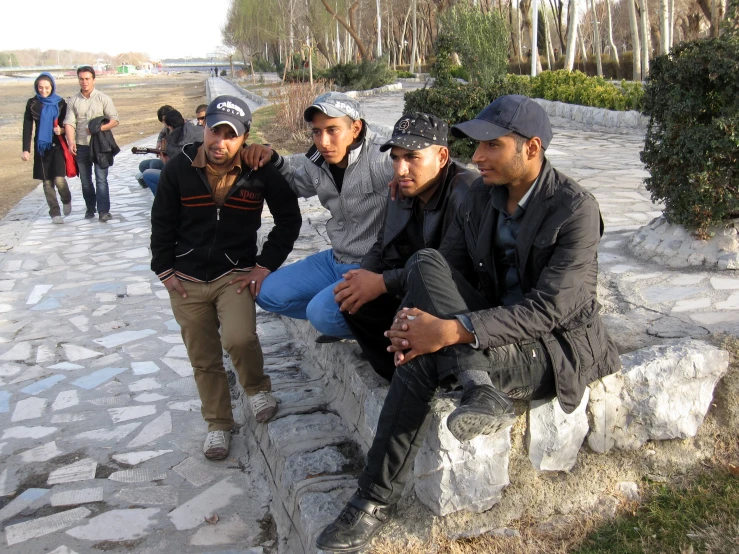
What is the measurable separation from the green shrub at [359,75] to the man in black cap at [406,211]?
993 inches

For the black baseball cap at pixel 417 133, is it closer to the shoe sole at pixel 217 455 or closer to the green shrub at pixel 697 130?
the shoe sole at pixel 217 455

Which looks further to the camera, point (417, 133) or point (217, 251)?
point (217, 251)

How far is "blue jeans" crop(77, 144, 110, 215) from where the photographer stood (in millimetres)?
8492

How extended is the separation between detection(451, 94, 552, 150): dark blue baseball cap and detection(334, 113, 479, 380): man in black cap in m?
0.42

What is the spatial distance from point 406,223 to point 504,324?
100 cm

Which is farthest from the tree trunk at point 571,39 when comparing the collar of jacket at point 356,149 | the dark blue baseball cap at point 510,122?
the dark blue baseball cap at point 510,122

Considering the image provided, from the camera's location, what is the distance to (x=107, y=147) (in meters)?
8.38

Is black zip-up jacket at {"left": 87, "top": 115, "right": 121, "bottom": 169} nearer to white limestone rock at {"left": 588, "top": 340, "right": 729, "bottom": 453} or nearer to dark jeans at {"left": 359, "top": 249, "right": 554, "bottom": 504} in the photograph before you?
dark jeans at {"left": 359, "top": 249, "right": 554, "bottom": 504}

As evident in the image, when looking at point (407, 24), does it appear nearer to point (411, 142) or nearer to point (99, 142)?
point (99, 142)

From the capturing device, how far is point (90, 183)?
895 centimetres

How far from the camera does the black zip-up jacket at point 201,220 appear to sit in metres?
3.41

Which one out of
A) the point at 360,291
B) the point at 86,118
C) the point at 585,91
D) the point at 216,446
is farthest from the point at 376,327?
the point at 585,91

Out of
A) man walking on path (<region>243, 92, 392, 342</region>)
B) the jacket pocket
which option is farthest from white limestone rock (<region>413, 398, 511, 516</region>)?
man walking on path (<region>243, 92, 392, 342</region>)

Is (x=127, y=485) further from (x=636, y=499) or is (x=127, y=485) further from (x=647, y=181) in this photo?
(x=647, y=181)
